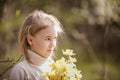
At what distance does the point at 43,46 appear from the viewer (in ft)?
13.2

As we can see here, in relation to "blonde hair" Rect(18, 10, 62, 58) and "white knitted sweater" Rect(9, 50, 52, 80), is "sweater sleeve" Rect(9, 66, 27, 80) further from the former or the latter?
"blonde hair" Rect(18, 10, 62, 58)

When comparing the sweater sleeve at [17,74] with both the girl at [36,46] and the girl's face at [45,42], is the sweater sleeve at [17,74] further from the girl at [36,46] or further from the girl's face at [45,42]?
the girl's face at [45,42]

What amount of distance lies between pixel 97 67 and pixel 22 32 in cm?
989

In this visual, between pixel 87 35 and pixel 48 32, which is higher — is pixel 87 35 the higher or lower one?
the higher one

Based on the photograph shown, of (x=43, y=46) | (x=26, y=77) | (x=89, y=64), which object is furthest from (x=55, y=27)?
(x=89, y=64)

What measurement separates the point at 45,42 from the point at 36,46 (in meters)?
0.07

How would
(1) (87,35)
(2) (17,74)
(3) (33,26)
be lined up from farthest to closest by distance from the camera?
1. (1) (87,35)
2. (3) (33,26)
3. (2) (17,74)

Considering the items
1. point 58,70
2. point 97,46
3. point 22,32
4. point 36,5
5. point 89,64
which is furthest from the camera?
point 97,46

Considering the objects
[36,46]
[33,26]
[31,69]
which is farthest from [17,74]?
[33,26]

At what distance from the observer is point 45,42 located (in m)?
4.04

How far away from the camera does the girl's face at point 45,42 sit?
4.04 metres

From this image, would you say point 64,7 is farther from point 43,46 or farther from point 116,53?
point 43,46

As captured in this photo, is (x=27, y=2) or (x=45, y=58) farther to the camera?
(x=27, y=2)

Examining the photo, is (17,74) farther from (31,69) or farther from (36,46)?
(36,46)
